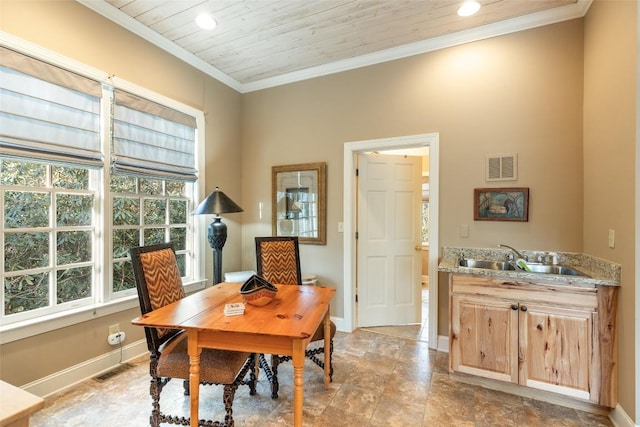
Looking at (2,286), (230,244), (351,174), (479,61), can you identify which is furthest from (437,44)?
(2,286)

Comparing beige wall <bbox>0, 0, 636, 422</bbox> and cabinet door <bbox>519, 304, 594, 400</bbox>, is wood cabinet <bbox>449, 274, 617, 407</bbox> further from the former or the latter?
beige wall <bbox>0, 0, 636, 422</bbox>

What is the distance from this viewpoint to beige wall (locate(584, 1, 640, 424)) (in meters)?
1.77

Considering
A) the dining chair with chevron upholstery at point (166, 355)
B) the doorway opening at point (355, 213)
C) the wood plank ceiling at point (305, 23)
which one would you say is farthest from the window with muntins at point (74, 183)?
the doorway opening at point (355, 213)

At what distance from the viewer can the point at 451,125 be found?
2.89 metres

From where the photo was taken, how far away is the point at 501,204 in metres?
2.69

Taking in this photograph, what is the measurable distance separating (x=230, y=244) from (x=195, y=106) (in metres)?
1.65

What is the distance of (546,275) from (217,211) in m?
2.77

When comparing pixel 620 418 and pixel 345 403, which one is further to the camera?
pixel 345 403

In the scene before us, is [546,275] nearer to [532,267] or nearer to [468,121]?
[532,267]

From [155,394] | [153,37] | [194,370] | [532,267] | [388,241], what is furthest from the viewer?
[388,241]

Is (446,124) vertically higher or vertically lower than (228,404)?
higher

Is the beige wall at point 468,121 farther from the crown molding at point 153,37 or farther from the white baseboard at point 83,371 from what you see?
the white baseboard at point 83,371

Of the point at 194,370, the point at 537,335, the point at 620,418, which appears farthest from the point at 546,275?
the point at 194,370

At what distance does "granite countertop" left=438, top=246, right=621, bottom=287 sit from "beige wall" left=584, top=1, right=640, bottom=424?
0.25 feet
